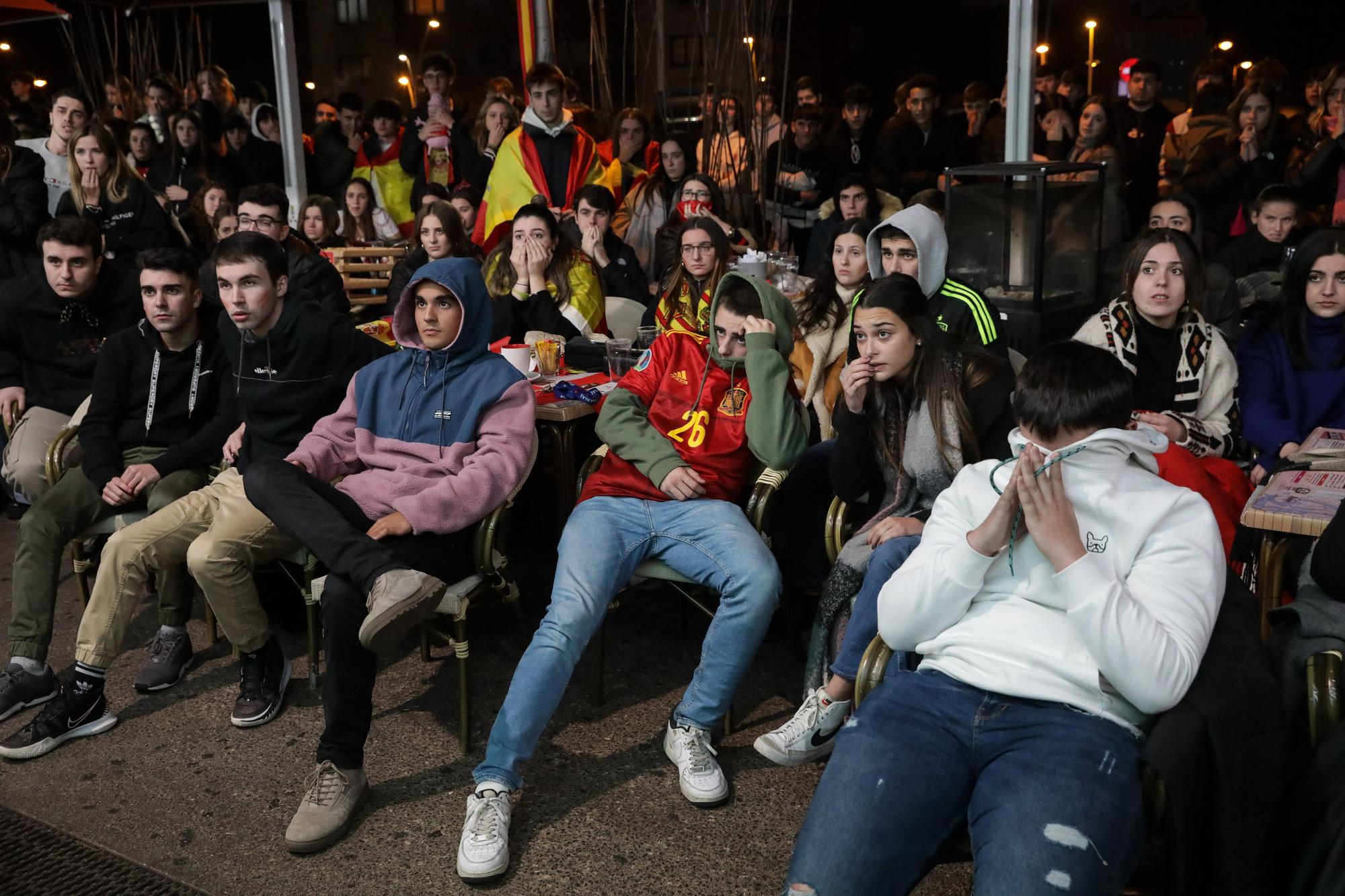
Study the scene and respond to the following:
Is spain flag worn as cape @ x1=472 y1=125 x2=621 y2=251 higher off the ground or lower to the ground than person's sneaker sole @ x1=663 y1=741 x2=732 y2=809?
higher

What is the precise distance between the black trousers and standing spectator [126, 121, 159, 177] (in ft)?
18.2

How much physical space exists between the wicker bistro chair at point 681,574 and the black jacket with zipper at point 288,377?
0.89 m

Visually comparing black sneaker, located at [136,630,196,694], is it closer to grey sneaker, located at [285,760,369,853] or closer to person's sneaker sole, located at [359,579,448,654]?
grey sneaker, located at [285,760,369,853]

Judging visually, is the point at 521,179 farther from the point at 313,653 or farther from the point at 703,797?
the point at 703,797

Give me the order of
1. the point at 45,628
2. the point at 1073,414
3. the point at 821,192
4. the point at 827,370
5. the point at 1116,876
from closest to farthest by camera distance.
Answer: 1. the point at 1116,876
2. the point at 1073,414
3. the point at 45,628
4. the point at 827,370
5. the point at 821,192

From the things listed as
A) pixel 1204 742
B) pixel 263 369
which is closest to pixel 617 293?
pixel 263 369

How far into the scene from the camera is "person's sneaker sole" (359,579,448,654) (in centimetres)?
274

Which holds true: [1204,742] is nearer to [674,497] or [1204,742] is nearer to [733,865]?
[733,865]

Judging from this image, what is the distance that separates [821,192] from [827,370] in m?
3.30

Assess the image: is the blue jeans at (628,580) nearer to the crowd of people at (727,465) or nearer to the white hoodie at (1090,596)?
the crowd of people at (727,465)

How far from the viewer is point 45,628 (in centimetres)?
353

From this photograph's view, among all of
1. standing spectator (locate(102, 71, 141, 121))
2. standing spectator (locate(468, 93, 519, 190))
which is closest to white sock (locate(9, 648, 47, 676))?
standing spectator (locate(468, 93, 519, 190))

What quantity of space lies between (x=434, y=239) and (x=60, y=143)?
2.14 metres

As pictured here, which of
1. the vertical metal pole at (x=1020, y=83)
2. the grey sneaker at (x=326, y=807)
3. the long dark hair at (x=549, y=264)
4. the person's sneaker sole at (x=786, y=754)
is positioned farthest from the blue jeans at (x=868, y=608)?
the vertical metal pole at (x=1020, y=83)
